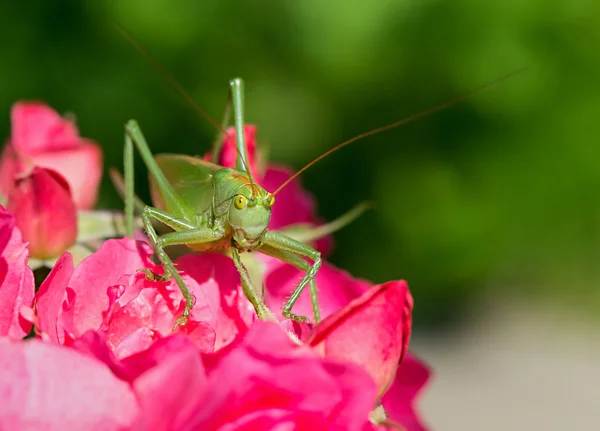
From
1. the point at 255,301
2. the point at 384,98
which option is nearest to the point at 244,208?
the point at 255,301

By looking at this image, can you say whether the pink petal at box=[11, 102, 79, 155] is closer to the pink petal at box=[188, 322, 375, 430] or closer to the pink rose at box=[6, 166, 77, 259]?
the pink rose at box=[6, 166, 77, 259]

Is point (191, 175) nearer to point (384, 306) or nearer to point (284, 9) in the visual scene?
point (384, 306)

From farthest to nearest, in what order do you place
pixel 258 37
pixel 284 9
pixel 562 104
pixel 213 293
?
pixel 562 104, pixel 258 37, pixel 284 9, pixel 213 293

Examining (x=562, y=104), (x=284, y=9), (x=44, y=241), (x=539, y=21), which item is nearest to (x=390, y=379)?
(x=44, y=241)

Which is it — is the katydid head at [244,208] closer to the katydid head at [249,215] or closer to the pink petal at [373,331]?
the katydid head at [249,215]

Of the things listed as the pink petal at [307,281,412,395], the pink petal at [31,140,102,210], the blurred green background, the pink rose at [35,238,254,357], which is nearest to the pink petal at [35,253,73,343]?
the pink rose at [35,238,254,357]

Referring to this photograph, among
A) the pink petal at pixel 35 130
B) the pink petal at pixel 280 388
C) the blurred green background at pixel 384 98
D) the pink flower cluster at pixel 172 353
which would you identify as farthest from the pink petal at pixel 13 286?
the blurred green background at pixel 384 98
